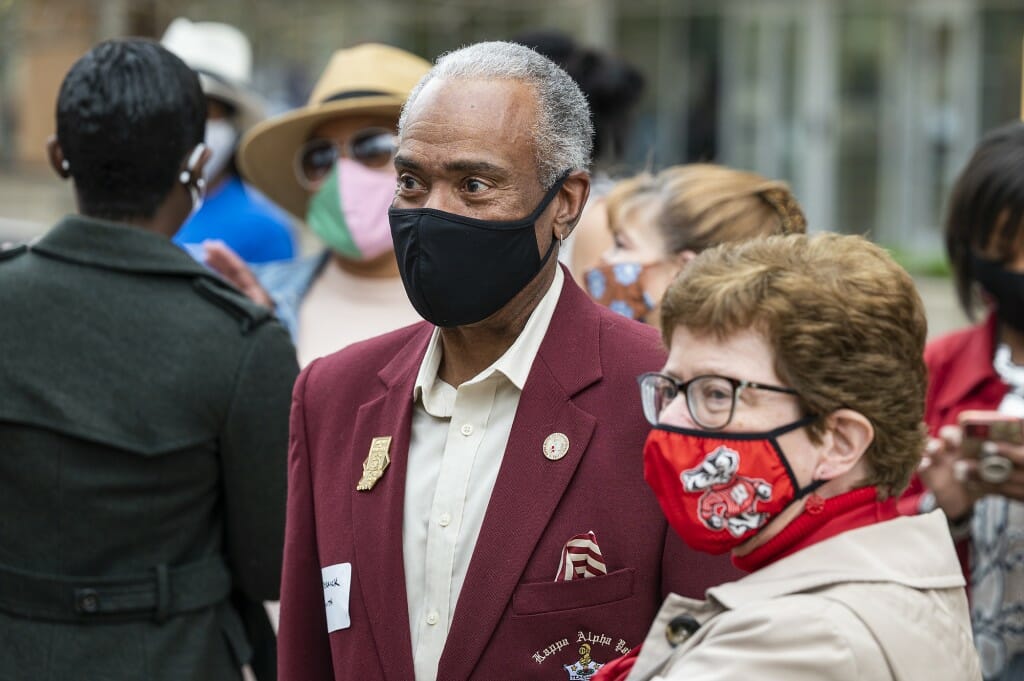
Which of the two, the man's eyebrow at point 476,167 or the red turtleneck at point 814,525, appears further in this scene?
the man's eyebrow at point 476,167

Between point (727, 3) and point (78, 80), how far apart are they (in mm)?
15958

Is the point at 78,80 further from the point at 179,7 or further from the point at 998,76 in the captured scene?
the point at 998,76

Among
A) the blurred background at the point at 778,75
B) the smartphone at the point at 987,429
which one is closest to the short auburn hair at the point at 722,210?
the smartphone at the point at 987,429

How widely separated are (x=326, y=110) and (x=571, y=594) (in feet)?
8.65

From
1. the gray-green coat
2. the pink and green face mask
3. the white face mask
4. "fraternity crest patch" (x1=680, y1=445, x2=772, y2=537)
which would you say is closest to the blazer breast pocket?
"fraternity crest patch" (x1=680, y1=445, x2=772, y2=537)

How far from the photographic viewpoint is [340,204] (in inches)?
178

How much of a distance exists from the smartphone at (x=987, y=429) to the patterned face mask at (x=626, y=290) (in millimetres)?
885

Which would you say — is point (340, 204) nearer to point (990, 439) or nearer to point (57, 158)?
point (57, 158)

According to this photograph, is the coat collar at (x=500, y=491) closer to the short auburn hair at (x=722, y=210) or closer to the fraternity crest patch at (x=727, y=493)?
the fraternity crest patch at (x=727, y=493)

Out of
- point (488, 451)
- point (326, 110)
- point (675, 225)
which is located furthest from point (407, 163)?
point (326, 110)

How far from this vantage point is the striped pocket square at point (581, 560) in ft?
8.02

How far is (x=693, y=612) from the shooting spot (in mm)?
2191

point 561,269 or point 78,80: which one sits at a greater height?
point 78,80

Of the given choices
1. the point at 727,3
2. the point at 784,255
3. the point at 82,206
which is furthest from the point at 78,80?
the point at 727,3
